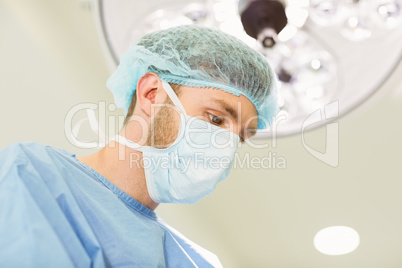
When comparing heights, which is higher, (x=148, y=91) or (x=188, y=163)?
(x=148, y=91)

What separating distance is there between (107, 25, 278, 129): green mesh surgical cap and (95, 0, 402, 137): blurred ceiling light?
Result: 0.04 metres

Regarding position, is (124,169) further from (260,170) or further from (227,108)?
(260,170)

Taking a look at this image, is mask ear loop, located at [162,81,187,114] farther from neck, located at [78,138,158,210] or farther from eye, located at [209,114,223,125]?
neck, located at [78,138,158,210]

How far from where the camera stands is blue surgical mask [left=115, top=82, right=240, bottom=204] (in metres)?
1.34

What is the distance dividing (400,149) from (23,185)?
2635 millimetres

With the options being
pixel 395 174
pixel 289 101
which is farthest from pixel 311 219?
pixel 289 101

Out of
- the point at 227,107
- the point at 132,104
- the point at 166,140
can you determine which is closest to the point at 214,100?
the point at 227,107

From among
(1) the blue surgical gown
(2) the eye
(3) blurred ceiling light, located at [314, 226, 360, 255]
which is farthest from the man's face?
(3) blurred ceiling light, located at [314, 226, 360, 255]

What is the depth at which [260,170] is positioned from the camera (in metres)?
3.11

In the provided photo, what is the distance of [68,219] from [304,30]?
898 mm

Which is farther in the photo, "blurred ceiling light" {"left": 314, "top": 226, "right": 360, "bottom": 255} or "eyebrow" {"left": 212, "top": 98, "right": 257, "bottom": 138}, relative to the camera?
"blurred ceiling light" {"left": 314, "top": 226, "right": 360, "bottom": 255}

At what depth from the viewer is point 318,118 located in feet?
4.64

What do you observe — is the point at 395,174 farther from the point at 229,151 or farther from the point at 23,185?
the point at 23,185

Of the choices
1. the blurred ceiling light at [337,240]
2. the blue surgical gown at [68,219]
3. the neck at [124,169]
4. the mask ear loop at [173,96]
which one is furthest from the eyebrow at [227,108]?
the blurred ceiling light at [337,240]
